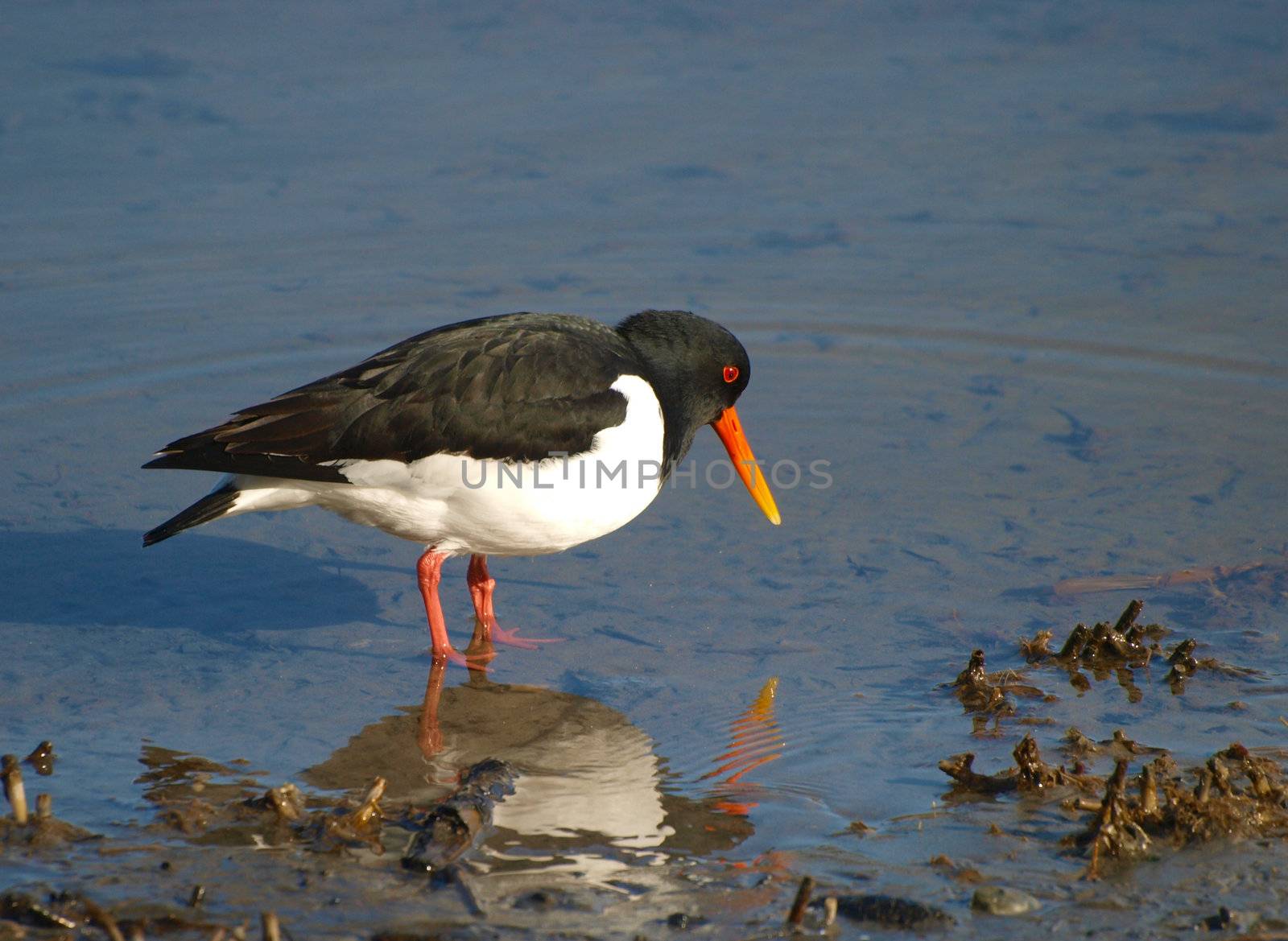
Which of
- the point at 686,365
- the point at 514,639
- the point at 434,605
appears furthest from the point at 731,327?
the point at 434,605

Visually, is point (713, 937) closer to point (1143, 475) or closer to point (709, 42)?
point (1143, 475)

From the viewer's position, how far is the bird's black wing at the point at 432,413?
5.98 meters

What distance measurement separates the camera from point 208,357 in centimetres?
916

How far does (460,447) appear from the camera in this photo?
6047 mm

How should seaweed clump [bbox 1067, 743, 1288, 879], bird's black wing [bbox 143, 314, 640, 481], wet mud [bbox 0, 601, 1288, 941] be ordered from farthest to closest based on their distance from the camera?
bird's black wing [bbox 143, 314, 640, 481] < seaweed clump [bbox 1067, 743, 1288, 879] < wet mud [bbox 0, 601, 1288, 941]

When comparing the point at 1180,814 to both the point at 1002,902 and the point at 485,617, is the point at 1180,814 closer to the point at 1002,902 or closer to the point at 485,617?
the point at 1002,902

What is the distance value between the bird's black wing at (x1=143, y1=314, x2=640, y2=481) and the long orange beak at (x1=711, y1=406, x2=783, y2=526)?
112 centimetres

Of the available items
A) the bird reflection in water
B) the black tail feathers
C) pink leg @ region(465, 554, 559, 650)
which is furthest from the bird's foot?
the black tail feathers

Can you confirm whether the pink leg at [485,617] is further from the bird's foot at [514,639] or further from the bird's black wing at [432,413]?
the bird's black wing at [432,413]

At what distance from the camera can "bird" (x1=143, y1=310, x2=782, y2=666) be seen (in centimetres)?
602

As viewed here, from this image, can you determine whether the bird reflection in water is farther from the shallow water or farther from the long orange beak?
the long orange beak

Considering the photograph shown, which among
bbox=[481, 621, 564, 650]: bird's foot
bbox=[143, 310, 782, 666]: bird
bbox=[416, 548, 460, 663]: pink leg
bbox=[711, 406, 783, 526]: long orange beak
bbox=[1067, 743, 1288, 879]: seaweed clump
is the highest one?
bbox=[143, 310, 782, 666]: bird

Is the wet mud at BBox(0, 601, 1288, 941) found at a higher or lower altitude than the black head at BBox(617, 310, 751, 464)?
lower

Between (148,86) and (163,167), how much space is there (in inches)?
56.9
